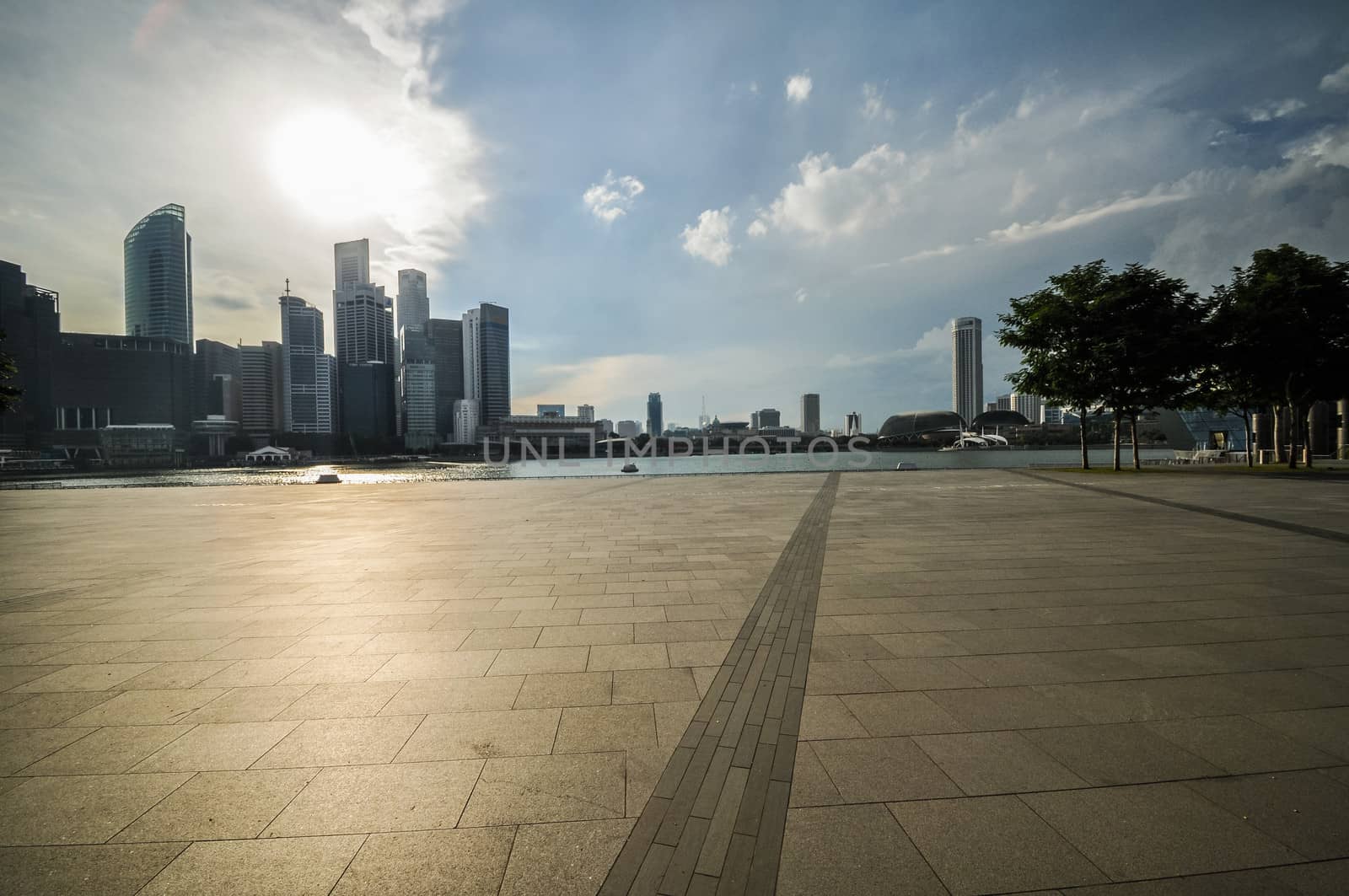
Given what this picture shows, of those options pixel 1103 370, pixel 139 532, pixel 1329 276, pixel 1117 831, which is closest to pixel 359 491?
pixel 139 532

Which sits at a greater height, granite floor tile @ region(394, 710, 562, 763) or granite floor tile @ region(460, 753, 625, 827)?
granite floor tile @ region(460, 753, 625, 827)

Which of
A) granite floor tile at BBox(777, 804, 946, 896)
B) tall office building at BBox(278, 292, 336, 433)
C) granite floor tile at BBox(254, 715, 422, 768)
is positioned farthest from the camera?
tall office building at BBox(278, 292, 336, 433)

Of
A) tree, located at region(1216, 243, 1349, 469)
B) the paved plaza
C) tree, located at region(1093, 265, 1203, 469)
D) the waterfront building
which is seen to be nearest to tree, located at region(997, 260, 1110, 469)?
tree, located at region(1093, 265, 1203, 469)

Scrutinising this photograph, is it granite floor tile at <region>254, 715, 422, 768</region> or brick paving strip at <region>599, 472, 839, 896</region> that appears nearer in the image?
brick paving strip at <region>599, 472, 839, 896</region>

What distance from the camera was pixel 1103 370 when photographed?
94.4 feet

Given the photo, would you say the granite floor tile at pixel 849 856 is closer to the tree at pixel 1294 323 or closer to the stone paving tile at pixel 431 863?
the stone paving tile at pixel 431 863

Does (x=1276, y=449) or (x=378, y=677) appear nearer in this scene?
(x=378, y=677)

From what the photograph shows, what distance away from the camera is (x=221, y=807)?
3.29 metres

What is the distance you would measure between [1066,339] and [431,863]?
36327 mm

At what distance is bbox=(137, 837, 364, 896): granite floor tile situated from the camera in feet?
8.70

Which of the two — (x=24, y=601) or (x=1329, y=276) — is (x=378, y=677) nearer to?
(x=24, y=601)

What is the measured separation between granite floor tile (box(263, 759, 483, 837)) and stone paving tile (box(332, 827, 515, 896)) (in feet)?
0.42

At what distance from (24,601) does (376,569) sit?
4.38 meters

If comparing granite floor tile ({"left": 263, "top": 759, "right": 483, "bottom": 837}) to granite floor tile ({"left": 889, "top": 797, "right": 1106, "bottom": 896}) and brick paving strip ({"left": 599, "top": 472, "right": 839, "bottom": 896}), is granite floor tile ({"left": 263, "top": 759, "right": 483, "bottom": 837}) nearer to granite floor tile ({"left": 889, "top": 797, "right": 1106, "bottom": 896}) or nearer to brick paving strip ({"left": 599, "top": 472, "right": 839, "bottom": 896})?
brick paving strip ({"left": 599, "top": 472, "right": 839, "bottom": 896})
